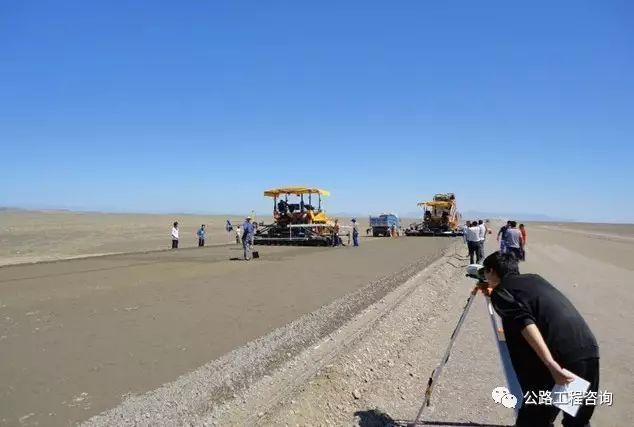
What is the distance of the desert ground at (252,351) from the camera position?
4.86 meters

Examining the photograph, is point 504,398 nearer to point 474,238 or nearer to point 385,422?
point 385,422

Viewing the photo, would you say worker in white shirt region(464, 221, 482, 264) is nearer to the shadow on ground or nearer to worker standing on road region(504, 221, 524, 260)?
worker standing on road region(504, 221, 524, 260)

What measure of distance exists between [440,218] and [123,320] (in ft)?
121

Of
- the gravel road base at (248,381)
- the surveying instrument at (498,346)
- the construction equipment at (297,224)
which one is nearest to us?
the surveying instrument at (498,346)

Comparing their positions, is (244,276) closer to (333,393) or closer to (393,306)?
(393,306)

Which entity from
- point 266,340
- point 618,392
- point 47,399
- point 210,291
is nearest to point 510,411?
point 618,392

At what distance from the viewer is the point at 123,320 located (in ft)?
26.3

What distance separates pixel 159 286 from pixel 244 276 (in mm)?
2683

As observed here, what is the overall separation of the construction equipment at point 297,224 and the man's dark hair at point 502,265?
23117mm

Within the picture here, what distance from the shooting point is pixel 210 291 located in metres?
11.0

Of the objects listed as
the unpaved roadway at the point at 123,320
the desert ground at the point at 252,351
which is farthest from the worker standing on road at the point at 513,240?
the unpaved roadway at the point at 123,320

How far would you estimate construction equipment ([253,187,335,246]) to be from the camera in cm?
2702

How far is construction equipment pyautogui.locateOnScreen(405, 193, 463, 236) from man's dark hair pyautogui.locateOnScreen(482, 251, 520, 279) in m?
38.6

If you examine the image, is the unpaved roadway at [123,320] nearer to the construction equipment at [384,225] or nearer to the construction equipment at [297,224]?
the construction equipment at [297,224]
